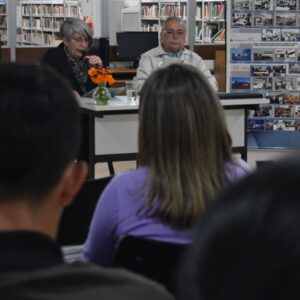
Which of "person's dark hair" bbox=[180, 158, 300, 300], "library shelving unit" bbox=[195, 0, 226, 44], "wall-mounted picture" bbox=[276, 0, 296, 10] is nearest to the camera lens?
"person's dark hair" bbox=[180, 158, 300, 300]

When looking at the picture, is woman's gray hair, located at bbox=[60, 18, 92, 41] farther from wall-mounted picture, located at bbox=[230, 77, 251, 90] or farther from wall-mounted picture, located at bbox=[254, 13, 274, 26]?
wall-mounted picture, located at bbox=[254, 13, 274, 26]

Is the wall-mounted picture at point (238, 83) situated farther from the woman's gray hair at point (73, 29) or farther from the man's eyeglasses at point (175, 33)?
the woman's gray hair at point (73, 29)

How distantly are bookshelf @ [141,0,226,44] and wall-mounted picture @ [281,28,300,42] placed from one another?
10.0 feet

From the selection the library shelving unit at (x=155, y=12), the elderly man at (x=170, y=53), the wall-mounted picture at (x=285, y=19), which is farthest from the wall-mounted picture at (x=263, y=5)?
the library shelving unit at (x=155, y=12)

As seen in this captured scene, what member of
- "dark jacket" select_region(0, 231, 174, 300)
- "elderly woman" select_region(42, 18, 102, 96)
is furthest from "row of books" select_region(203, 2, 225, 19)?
"dark jacket" select_region(0, 231, 174, 300)

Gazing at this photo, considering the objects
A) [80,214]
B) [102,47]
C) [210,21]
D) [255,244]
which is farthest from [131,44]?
[255,244]

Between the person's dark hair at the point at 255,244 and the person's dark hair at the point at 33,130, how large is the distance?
1.60 ft

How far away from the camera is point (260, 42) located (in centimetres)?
772

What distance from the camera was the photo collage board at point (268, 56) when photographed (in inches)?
302

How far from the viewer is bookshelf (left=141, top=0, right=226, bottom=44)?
10.9 meters

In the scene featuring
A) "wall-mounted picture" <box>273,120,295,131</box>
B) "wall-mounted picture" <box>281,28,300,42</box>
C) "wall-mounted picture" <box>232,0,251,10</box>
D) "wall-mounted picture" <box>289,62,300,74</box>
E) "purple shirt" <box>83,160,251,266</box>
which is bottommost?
"wall-mounted picture" <box>273,120,295,131</box>

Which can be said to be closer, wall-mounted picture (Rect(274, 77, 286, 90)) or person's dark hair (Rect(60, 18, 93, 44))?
person's dark hair (Rect(60, 18, 93, 44))

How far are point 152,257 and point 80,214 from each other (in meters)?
0.81

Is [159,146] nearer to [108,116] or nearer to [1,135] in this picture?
[1,135]
